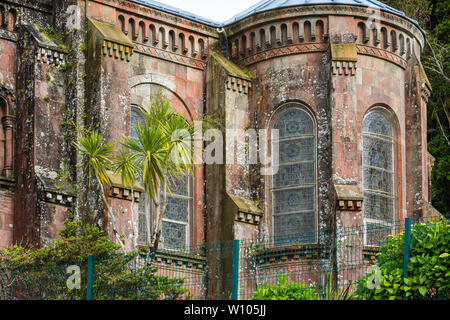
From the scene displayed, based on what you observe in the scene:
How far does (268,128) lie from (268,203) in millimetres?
2318

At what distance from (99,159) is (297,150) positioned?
6.78 m

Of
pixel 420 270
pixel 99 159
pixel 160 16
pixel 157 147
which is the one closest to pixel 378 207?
pixel 157 147

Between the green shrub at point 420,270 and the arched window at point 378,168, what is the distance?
10.5 metres

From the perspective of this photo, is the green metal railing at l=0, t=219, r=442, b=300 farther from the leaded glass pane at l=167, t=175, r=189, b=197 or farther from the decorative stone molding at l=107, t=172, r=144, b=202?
the leaded glass pane at l=167, t=175, r=189, b=197

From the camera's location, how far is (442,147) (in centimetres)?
4019

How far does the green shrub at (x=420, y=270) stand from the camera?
18.9 metres

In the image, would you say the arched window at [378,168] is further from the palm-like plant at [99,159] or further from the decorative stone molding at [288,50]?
the palm-like plant at [99,159]

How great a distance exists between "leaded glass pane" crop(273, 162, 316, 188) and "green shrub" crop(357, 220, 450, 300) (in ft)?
34.7

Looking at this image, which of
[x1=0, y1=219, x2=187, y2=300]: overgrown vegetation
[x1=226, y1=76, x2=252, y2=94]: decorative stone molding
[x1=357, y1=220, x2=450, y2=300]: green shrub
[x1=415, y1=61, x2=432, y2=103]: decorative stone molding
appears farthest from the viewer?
[x1=415, y1=61, x2=432, y2=103]: decorative stone molding

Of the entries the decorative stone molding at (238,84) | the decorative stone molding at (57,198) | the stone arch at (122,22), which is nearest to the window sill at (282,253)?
the decorative stone molding at (238,84)

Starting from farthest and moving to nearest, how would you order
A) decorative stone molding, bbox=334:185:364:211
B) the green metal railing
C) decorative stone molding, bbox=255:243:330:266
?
decorative stone molding, bbox=334:185:364:211 → decorative stone molding, bbox=255:243:330:266 → the green metal railing

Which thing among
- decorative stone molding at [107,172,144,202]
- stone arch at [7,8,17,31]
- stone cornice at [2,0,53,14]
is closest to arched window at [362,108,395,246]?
decorative stone molding at [107,172,144,202]

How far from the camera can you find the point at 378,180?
102 ft

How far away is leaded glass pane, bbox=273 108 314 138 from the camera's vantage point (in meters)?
31.0
